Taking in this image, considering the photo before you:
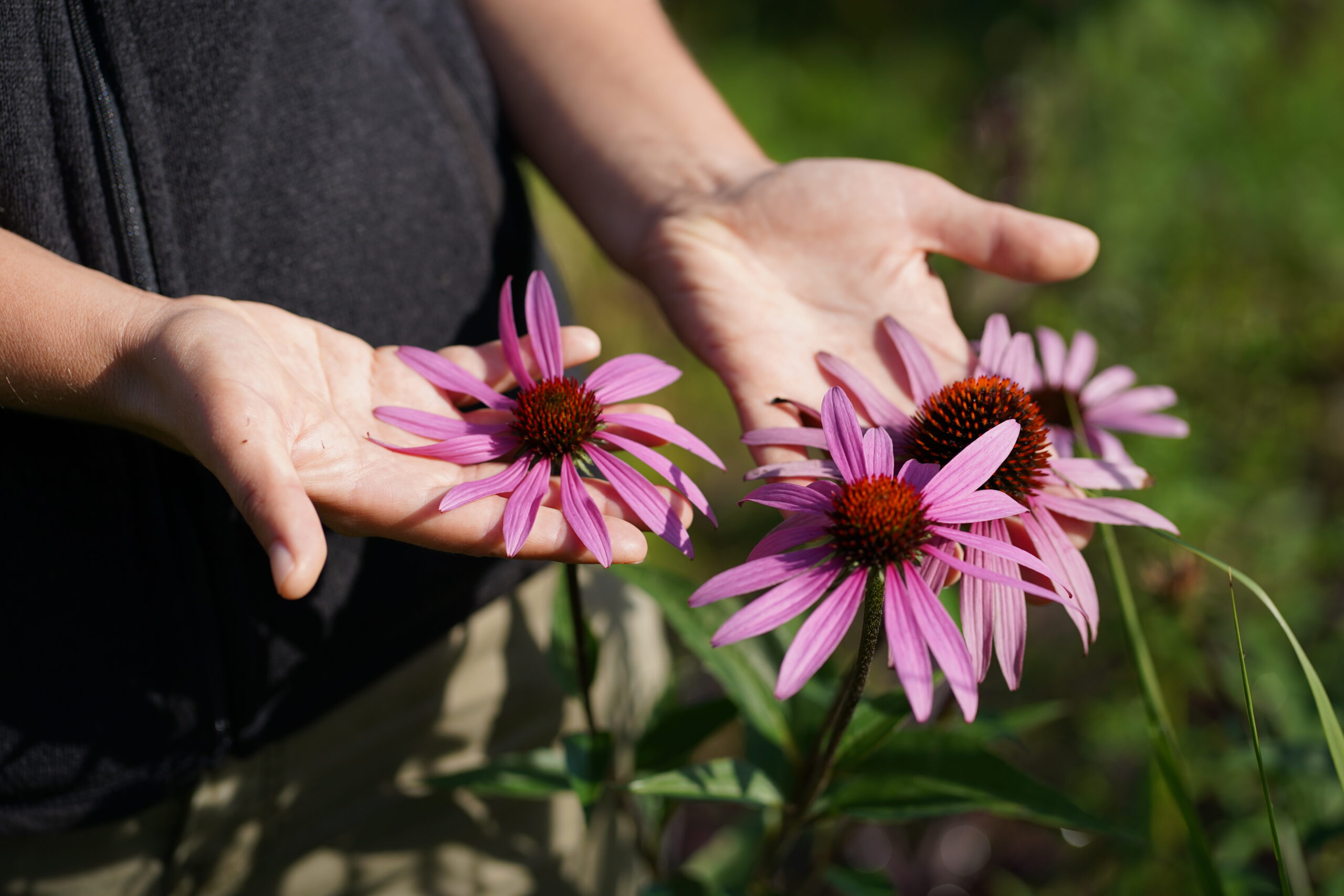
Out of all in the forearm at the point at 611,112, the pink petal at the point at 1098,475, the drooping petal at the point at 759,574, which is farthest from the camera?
the forearm at the point at 611,112

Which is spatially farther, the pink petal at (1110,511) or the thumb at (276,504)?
the pink petal at (1110,511)

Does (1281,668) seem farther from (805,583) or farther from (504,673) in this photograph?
(504,673)

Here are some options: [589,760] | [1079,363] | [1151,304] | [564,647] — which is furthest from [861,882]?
[1151,304]

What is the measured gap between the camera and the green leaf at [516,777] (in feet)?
3.63

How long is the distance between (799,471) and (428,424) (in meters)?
0.41

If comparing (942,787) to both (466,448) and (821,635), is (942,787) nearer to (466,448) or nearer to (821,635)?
(821,635)

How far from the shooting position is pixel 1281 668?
1.51 meters

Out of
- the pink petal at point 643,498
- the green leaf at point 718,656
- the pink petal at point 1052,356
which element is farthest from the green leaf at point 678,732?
the pink petal at point 1052,356

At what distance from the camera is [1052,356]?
1.28 m

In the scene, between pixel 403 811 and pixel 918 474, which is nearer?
pixel 918 474

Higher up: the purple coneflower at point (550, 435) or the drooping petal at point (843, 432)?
the drooping petal at point (843, 432)

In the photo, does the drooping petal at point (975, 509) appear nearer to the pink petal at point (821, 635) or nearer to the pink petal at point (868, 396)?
the pink petal at point (821, 635)

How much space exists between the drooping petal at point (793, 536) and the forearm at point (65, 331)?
0.63 metres

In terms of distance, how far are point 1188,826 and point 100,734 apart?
3.81 ft
